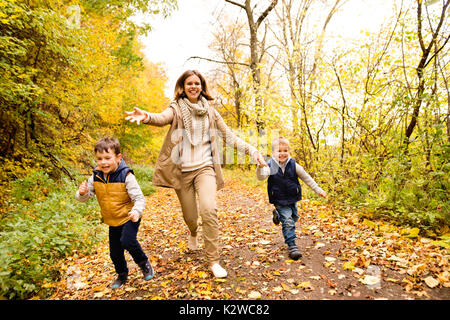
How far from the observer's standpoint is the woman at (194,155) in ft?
10.7

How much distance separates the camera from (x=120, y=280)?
3320 mm

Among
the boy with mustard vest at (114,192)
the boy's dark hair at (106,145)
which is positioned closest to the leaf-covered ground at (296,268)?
the boy with mustard vest at (114,192)

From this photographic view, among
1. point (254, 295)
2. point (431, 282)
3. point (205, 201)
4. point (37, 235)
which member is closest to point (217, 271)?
point (254, 295)

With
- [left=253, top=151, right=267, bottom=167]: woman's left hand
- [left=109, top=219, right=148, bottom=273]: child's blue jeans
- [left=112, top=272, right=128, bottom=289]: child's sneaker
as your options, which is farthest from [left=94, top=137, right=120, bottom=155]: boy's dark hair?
[left=253, top=151, right=267, bottom=167]: woman's left hand

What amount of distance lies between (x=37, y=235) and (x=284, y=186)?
12.5 feet

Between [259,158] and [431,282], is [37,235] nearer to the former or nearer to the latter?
[259,158]

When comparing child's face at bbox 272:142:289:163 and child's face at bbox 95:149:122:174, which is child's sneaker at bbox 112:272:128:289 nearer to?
child's face at bbox 95:149:122:174

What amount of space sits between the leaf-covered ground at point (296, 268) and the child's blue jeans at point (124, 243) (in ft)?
1.24

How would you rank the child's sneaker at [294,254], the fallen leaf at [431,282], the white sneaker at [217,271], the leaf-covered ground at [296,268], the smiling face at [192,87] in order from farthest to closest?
1. the child's sneaker at [294,254]
2. the smiling face at [192,87]
3. the white sneaker at [217,271]
4. the leaf-covered ground at [296,268]
5. the fallen leaf at [431,282]

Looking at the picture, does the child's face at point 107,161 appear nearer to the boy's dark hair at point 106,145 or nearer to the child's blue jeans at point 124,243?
the boy's dark hair at point 106,145

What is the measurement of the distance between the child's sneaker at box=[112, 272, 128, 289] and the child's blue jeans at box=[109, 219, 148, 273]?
59 mm

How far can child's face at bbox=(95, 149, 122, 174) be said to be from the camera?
2.95 metres

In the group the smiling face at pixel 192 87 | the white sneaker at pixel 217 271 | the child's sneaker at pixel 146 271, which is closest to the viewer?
the white sneaker at pixel 217 271

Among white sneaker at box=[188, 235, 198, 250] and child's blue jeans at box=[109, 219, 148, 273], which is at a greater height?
child's blue jeans at box=[109, 219, 148, 273]
